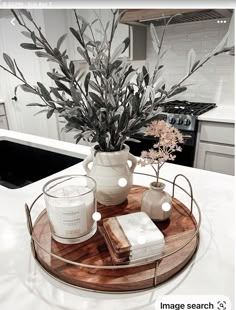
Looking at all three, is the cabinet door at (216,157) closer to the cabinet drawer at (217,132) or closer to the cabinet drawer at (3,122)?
the cabinet drawer at (217,132)

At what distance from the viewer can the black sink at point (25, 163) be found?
137cm

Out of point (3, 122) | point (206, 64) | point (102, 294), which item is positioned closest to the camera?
point (102, 294)

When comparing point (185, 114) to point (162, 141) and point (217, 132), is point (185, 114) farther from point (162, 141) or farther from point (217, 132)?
point (162, 141)

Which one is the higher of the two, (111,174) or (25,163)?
(111,174)

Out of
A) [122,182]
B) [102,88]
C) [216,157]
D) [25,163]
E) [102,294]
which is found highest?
[102,88]

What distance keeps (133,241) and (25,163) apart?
1.18m

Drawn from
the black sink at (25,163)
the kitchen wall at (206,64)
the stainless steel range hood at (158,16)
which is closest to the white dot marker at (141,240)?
the black sink at (25,163)

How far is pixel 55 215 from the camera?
0.56 meters

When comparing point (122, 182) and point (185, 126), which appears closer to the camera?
point (122, 182)

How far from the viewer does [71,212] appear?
1.79 ft

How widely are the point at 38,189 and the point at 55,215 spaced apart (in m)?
0.36

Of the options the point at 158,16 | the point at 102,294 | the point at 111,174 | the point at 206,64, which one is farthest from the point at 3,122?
the point at 102,294

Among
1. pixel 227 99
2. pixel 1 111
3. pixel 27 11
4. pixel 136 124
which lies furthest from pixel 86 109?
pixel 1 111

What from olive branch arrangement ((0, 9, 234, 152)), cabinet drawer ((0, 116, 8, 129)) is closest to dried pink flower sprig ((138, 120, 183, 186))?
olive branch arrangement ((0, 9, 234, 152))
